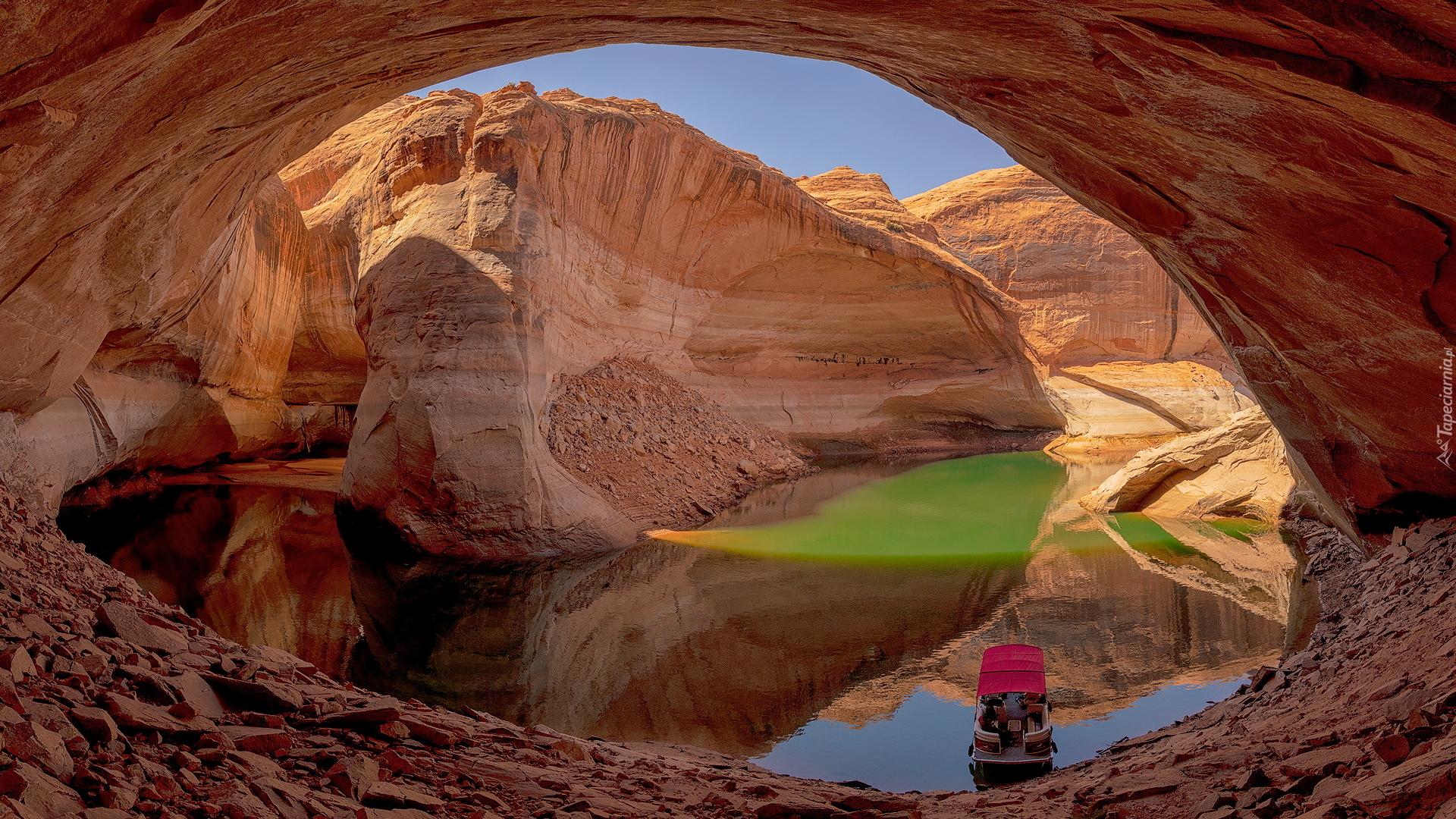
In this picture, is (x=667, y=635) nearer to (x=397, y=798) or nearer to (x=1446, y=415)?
(x=397, y=798)

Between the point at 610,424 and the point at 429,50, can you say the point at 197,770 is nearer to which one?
the point at 429,50

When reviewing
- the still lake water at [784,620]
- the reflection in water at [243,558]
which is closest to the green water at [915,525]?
the still lake water at [784,620]

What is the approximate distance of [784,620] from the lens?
9.03 metres

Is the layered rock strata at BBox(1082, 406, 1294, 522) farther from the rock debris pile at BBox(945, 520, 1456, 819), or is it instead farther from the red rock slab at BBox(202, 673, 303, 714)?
the red rock slab at BBox(202, 673, 303, 714)

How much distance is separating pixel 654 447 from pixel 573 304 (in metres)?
3.29

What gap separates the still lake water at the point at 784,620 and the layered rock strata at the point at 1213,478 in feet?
2.78

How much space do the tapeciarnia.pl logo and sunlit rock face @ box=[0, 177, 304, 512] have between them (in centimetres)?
1063

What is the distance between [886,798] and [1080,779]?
1111 millimetres

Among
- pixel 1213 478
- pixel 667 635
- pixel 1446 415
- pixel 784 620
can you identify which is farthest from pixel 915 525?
pixel 1446 415

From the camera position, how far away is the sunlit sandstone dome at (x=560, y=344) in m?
12.4

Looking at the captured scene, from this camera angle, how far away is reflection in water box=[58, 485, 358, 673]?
8.34 metres

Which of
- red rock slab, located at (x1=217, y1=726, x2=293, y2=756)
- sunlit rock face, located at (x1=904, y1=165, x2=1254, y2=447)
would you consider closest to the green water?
red rock slab, located at (x1=217, y1=726, x2=293, y2=756)

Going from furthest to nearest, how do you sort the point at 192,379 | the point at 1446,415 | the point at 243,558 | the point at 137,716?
the point at 192,379 → the point at 243,558 → the point at 1446,415 → the point at 137,716

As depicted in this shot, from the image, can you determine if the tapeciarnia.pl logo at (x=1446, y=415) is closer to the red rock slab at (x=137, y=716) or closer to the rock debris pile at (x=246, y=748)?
the rock debris pile at (x=246, y=748)
